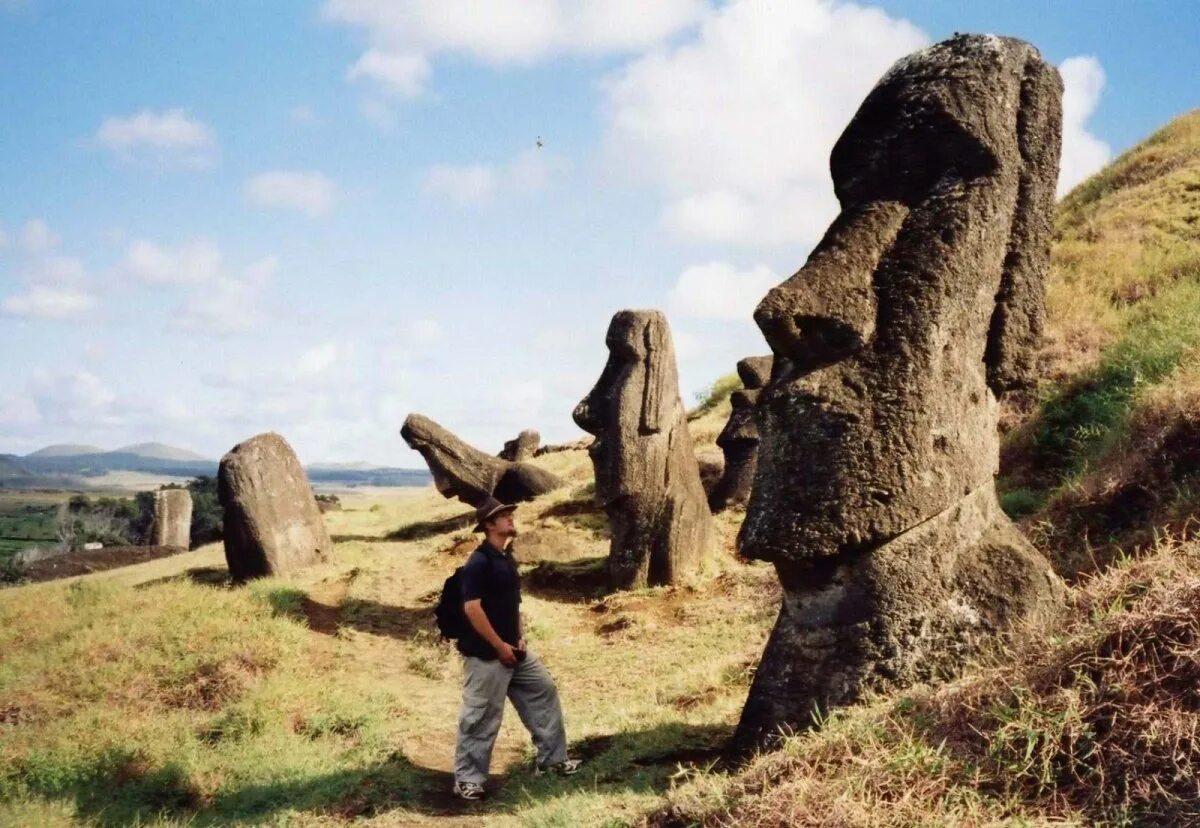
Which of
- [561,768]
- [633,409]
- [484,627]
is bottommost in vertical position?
[561,768]

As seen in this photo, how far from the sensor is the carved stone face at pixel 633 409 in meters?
13.1

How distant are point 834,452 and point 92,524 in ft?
146

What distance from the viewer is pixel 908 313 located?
5586 millimetres

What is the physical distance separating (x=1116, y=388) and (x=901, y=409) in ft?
24.4

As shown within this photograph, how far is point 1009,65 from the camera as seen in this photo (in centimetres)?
584

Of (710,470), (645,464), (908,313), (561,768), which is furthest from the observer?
(710,470)

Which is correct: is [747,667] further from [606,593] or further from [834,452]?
[606,593]

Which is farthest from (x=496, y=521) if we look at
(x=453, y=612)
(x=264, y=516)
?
(x=264, y=516)

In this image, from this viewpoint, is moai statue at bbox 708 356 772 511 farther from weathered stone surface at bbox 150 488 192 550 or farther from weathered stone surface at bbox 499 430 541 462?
weathered stone surface at bbox 150 488 192 550

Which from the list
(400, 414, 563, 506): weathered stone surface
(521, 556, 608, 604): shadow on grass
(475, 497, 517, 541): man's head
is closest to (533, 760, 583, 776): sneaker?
(475, 497, 517, 541): man's head

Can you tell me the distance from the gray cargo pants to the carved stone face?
20.6 feet

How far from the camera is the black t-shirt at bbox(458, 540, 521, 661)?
6.59 meters

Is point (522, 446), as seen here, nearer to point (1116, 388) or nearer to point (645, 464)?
point (645, 464)

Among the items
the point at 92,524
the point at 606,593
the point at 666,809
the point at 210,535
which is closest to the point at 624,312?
the point at 606,593
